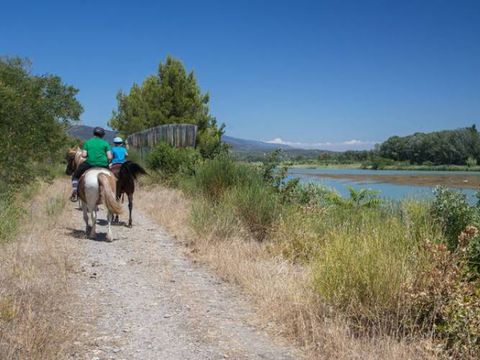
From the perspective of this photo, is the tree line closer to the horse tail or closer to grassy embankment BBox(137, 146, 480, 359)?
grassy embankment BBox(137, 146, 480, 359)

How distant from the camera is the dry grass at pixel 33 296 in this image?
4.00 meters

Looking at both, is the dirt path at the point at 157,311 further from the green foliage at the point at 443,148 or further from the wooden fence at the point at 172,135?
the green foliage at the point at 443,148

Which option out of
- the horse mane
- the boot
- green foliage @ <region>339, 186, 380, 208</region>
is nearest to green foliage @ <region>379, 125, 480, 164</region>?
green foliage @ <region>339, 186, 380, 208</region>

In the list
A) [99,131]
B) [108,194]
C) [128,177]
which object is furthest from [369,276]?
[128,177]

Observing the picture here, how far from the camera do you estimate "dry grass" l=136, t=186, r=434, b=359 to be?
420 cm

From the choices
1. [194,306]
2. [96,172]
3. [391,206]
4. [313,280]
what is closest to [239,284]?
[194,306]

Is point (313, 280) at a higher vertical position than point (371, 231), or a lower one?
lower

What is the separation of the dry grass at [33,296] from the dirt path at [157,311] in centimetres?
22

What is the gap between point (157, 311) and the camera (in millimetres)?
5504

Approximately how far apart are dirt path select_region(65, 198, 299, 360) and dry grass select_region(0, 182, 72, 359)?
0.73 feet

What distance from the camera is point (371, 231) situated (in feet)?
19.1

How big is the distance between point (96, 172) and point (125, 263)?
106 inches

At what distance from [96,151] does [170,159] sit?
1086 centimetres

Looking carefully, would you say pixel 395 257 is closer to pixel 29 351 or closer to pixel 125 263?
pixel 29 351
